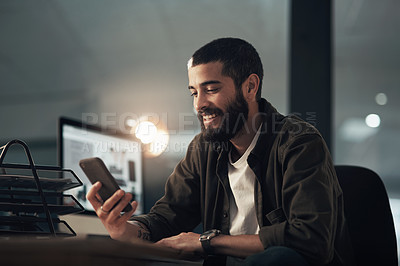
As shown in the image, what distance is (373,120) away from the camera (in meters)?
2.45

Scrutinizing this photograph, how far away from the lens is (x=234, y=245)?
110 cm

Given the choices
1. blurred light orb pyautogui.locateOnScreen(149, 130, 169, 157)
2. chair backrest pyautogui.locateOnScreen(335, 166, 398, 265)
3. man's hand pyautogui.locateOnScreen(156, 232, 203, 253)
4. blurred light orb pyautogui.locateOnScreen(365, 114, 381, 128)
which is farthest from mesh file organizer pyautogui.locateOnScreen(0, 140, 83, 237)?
blurred light orb pyautogui.locateOnScreen(365, 114, 381, 128)

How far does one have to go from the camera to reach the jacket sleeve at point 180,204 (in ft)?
4.52

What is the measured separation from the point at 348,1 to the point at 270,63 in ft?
2.17

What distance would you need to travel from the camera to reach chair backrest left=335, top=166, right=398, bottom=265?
123 centimetres

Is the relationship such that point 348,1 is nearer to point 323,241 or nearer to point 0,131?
point 323,241

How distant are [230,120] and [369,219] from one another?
0.51 metres

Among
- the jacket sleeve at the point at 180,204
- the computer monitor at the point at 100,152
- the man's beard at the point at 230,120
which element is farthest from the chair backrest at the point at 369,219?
the computer monitor at the point at 100,152

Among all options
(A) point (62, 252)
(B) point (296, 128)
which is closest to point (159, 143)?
(B) point (296, 128)

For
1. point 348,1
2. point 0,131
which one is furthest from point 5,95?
point 348,1

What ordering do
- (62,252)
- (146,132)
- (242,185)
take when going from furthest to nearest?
1. (146,132)
2. (242,185)
3. (62,252)

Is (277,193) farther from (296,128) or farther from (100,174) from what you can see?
(100,174)

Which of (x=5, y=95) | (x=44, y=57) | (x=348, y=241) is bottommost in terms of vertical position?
(x=348, y=241)

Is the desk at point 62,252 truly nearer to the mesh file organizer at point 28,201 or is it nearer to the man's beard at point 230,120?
the mesh file organizer at point 28,201
